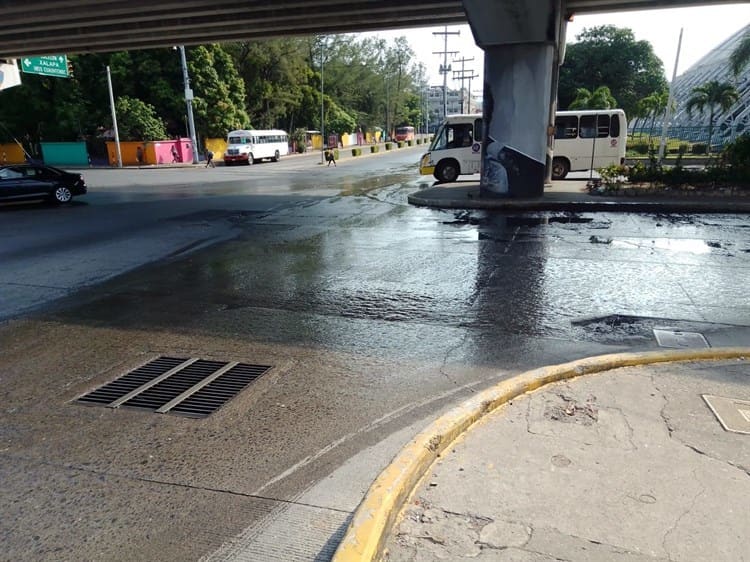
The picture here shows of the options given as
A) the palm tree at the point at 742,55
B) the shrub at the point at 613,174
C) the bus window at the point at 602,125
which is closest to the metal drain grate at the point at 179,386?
the shrub at the point at 613,174

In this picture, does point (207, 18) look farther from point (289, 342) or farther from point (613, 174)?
point (289, 342)

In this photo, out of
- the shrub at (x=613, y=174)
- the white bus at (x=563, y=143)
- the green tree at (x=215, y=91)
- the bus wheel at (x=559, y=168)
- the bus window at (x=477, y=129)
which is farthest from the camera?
the green tree at (x=215, y=91)

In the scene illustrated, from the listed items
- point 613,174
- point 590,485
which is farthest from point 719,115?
point 590,485

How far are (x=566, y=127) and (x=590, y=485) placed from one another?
22154 millimetres

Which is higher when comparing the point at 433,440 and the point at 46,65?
the point at 46,65

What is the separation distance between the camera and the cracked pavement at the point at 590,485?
2.68 m

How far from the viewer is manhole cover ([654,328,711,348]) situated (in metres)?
5.52

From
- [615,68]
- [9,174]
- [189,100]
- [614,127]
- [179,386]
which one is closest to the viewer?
[179,386]

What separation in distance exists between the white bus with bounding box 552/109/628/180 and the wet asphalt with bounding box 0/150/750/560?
35.3 feet

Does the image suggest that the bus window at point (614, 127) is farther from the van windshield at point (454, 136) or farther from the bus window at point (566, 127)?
the van windshield at point (454, 136)

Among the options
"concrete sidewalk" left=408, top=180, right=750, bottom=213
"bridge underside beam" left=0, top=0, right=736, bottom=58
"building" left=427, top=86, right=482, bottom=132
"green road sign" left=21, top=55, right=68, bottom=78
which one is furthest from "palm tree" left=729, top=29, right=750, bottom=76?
"building" left=427, top=86, right=482, bottom=132

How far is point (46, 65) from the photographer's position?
29.7 metres

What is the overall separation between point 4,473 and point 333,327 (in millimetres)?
3449

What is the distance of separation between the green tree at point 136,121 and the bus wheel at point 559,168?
35.1 metres
